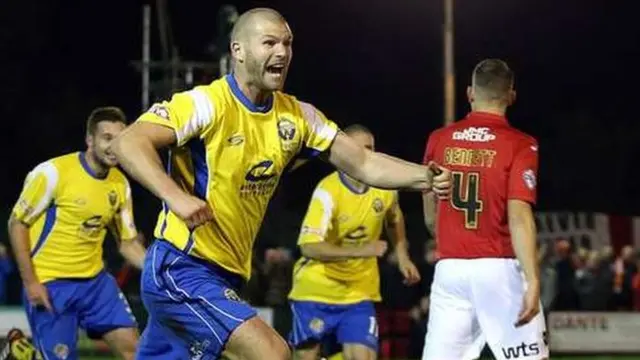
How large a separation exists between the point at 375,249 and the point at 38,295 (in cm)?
254

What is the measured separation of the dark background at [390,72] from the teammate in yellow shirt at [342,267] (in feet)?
119

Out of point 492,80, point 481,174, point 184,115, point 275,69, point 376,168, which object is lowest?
point 481,174

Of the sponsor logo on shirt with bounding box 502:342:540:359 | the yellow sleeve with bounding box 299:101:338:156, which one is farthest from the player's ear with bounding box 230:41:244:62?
the sponsor logo on shirt with bounding box 502:342:540:359

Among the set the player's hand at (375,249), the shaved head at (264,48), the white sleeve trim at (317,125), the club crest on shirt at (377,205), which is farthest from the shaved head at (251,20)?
the club crest on shirt at (377,205)

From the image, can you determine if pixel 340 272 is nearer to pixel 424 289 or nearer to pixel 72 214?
pixel 72 214

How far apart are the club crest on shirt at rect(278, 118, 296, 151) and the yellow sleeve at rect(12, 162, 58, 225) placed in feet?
12.3

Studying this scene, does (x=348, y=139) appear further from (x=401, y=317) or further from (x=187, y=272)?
(x=401, y=317)

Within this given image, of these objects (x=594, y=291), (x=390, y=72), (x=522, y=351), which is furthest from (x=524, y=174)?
(x=390, y=72)

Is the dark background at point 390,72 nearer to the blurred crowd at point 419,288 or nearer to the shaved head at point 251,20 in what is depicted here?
the blurred crowd at point 419,288

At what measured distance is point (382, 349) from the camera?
20.2 m

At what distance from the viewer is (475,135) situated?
942 cm

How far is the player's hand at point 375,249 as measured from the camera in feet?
39.6

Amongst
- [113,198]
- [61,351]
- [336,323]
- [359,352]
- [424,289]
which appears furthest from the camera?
[424,289]

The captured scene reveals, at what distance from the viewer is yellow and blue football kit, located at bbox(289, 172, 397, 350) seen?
507 inches
